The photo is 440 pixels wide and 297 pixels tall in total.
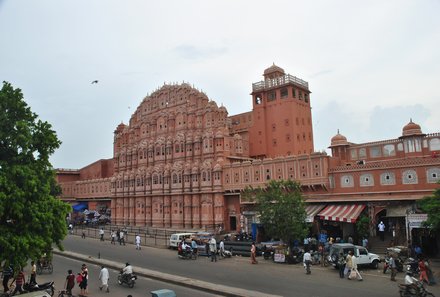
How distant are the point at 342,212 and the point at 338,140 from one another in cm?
1326

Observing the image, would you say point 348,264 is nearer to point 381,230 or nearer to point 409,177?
point 381,230

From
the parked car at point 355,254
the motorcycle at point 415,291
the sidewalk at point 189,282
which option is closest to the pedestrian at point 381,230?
the parked car at point 355,254

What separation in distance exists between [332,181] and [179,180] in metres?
25.4

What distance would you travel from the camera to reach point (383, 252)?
32.9m

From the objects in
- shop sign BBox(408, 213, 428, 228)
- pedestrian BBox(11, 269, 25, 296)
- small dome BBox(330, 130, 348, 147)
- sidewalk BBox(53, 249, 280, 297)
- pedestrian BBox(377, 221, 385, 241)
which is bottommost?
sidewalk BBox(53, 249, 280, 297)

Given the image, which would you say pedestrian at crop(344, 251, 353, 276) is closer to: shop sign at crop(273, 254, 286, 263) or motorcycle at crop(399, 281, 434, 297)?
motorcycle at crop(399, 281, 434, 297)

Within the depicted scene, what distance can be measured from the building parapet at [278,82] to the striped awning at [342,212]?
904 inches

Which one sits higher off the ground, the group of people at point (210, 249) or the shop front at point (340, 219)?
the shop front at point (340, 219)

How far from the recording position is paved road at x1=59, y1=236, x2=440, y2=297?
19.8 metres

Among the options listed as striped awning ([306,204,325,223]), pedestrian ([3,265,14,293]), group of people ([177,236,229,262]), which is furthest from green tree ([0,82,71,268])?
striped awning ([306,204,325,223])

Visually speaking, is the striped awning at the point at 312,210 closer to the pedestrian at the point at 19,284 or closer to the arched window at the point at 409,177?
the arched window at the point at 409,177

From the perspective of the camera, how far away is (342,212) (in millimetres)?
36219

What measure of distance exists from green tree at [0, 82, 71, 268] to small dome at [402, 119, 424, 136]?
123 feet

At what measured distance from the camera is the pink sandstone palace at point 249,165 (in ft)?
116
